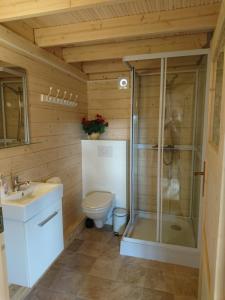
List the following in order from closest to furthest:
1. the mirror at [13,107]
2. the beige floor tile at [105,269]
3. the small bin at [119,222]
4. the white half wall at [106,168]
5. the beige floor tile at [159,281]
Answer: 1. the mirror at [13,107]
2. the beige floor tile at [159,281]
3. the beige floor tile at [105,269]
4. the small bin at [119,222]
5. the white half wall at [106,168]

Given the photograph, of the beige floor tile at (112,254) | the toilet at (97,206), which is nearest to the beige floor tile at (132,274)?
the beige floor tile at (112,254)

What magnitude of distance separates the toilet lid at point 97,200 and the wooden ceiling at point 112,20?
1861 millimetres

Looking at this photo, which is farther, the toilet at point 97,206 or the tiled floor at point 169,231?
the toilet at point 97,206

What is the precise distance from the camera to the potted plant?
312cm

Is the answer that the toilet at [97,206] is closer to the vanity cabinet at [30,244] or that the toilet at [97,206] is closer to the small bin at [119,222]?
the small bin at [119,222]

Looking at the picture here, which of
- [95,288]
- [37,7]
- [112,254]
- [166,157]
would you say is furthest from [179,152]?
[37,7]

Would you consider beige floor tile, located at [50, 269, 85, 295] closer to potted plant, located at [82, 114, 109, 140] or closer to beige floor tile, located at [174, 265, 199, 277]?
beige floor tile, located at [174, 265, 199, 277]

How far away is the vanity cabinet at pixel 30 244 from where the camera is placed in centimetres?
156

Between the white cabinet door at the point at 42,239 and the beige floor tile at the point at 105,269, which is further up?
the white cabinet door at the point at 42,239

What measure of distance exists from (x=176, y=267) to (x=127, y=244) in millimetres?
571

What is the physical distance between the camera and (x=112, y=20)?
1.91 m

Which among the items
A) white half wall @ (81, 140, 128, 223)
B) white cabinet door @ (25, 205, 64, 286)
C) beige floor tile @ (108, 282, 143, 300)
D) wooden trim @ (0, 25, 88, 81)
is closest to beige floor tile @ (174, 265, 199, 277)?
beige floor tile @ (108, 282, 143, 300)

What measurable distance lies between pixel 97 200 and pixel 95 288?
3.39ft

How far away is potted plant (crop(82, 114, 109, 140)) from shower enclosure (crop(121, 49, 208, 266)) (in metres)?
0.55
